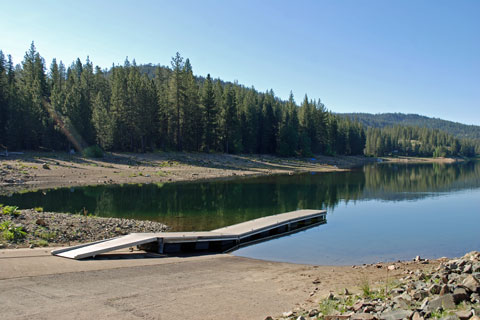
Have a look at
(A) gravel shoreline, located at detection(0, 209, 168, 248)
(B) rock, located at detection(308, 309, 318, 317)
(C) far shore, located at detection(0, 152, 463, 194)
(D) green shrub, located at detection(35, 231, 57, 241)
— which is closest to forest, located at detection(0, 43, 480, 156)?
(C) far shore, located at detection(0, 152, 463, 194)

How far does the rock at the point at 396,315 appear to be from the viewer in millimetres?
6594

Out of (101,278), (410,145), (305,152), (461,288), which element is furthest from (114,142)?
(410,145)

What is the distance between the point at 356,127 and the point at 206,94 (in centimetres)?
8377

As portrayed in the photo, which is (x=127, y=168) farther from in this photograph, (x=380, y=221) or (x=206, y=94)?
(x=380, y=221)

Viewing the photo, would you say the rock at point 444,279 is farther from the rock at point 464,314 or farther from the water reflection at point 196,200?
the water reflection at point 196,200

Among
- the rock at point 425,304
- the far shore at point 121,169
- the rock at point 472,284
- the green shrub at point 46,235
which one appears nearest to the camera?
the rock at point 425,304

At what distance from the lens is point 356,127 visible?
467 feet

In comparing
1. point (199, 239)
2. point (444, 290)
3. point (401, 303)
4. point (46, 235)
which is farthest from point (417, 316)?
point (46, 235)

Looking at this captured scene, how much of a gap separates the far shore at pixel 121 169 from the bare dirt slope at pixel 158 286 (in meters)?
25.1

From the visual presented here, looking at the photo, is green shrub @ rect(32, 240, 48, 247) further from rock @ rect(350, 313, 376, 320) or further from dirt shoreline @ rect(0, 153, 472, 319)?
rock @ rect(350, 313, 376, 320)

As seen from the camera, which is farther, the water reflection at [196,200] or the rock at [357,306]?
the water reflection at [196,200]

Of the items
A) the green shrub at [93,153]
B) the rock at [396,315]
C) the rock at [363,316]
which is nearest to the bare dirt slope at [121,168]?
the green shrub at [93,153]

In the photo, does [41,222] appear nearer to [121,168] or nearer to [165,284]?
[165,284]

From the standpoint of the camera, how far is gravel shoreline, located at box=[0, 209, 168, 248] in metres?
14.4
